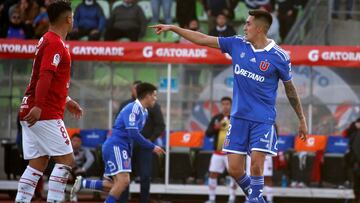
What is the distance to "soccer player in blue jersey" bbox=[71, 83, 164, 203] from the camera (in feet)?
44.0

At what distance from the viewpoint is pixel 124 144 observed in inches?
536

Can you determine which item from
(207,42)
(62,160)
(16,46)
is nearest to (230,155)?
(207,42)

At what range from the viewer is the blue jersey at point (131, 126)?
13.4 metres

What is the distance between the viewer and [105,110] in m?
20.5

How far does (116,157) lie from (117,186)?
1.73ft

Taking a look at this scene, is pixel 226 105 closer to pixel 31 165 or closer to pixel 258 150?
pixel 258 150

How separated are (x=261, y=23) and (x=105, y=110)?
968 centimetres

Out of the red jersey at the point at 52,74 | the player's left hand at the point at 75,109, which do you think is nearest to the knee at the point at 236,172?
the player's left hand at the point at 75,109

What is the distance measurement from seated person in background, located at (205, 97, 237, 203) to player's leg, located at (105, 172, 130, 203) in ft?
17.3

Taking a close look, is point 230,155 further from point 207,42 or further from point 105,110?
point 105,110

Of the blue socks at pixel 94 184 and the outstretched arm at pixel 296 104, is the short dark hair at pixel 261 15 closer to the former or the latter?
the outstretched arm at pixel 296 104

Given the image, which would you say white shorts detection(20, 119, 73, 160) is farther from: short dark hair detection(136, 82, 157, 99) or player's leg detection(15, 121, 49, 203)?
short dark hair detection(136, 82, 157, 99)

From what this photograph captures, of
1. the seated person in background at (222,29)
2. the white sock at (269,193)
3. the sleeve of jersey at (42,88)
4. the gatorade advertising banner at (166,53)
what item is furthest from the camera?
the seated person in background at (222,29)

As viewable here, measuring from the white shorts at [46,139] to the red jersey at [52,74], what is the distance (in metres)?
0.08
